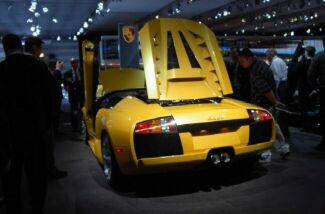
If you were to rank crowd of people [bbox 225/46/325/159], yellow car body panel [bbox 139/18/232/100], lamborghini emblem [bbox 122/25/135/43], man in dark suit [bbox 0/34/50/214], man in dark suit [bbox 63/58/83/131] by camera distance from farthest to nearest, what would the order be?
1. lamborghini emblem [bbox 122/25/135/43]
2. man in dark suit [bbox 63/58/83/131]
3. crowd of people [bbox 225/46/325/159]
4. yellow car body panel [bbox 139/18/232/100]
5. man in dark suit [bbox 0/34/50/214]

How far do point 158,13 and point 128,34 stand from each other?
278 cm

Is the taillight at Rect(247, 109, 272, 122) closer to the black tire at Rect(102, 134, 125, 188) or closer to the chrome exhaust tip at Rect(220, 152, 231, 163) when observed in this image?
the chrome exhaust tip at Rect(220, 152, 231, 163)

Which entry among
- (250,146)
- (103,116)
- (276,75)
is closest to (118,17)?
(276,75)

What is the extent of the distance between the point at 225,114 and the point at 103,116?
1.67 m

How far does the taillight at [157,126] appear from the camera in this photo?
4448 millimetres

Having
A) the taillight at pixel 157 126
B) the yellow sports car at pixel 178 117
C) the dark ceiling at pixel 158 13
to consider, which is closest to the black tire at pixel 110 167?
the yellow sports car at pixel 178 117

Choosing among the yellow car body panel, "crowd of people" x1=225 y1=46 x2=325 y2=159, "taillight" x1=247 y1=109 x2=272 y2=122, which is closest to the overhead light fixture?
"crowd of people" x1=225 y1=46 x2=325 y2=159

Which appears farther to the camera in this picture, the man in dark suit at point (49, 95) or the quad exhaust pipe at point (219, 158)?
the quad exhaust pipe at point (219, 158)

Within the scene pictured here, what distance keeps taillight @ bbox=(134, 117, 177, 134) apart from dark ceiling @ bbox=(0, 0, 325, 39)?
8.81m

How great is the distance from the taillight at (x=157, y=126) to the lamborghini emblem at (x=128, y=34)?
9162 mm

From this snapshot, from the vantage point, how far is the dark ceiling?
44.5ft

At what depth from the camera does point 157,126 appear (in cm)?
446

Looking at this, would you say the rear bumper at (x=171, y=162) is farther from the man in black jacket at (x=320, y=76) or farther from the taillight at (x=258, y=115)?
the man in black jacket at (x=320, y=76)

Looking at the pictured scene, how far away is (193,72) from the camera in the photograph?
5395mm
